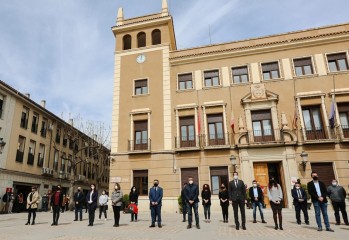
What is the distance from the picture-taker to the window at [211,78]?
2114cm

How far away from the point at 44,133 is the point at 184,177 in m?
20.0

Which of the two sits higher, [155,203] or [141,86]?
[141,86]

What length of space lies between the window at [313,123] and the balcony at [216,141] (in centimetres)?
533

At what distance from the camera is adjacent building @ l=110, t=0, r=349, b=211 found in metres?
17.9

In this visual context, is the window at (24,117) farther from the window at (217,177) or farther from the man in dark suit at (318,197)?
the man in dark suit at (318,197)

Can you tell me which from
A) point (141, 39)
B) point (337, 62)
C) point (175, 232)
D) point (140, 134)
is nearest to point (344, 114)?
point (337, 62)

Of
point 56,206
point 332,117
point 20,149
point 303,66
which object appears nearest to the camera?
point 56,206

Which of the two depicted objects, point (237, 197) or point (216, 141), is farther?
point (216, 141)

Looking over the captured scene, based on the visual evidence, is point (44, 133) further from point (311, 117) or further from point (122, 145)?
point (311, 117)

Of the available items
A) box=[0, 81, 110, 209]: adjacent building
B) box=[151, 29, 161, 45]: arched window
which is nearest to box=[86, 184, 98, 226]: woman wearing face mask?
box=[0, 81, 110, 209]: adjacent building

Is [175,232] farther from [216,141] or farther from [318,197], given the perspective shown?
[216,141]

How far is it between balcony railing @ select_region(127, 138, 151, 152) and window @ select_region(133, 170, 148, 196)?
1.68 meters

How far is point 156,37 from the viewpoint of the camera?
2394 cm

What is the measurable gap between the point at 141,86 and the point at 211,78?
5817mm
